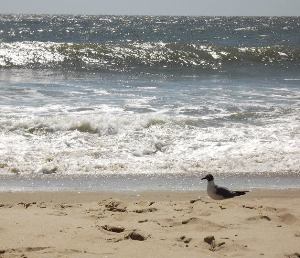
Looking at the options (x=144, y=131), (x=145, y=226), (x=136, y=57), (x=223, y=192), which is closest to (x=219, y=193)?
(x=223, y=192)

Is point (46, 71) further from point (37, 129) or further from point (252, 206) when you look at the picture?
point (252, 206)

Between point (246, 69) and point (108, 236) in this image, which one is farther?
point (246, 69)

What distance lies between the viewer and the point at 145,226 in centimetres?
461

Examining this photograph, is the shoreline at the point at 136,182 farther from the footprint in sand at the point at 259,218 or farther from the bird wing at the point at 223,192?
the footprint in sand at the point at 259,218

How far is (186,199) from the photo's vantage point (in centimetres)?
596

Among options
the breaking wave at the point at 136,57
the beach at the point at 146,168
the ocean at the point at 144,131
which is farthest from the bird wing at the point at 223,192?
the breaking wave at the point at 136,57

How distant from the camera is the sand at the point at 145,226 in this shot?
4004 mm

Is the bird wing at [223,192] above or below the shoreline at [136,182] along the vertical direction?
above

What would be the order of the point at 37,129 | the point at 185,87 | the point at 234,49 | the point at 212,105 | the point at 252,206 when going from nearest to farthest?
the point at 252,206, the point at 37,129, the point at 212,105, the point at 185,87, the point at 234,49

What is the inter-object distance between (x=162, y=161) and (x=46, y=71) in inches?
555

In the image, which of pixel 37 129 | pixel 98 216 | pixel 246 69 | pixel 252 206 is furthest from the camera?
pixel 246 69

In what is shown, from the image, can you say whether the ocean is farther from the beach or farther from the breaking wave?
the breaking wave

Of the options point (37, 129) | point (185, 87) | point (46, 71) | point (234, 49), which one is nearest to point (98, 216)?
point (37, 129)

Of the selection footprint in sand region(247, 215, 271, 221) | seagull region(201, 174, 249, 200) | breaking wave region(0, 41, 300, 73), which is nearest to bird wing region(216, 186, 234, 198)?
seagull region(201, 174, 249, 200)
